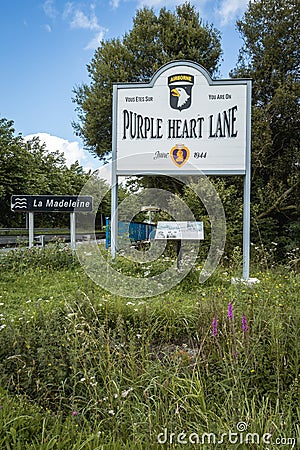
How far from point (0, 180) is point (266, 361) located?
24763mm

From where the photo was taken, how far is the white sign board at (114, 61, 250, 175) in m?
7.65

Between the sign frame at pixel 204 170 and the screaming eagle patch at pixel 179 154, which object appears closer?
the sign frame at pixel 204 170

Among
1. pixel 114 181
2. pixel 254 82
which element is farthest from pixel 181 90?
pixel 254 82

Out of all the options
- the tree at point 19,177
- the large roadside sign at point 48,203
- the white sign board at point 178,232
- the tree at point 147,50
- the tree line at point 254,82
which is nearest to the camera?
the white sign board at point 178,232

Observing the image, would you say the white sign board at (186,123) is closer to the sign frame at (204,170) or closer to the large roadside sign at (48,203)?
the sign frame at (204,170)

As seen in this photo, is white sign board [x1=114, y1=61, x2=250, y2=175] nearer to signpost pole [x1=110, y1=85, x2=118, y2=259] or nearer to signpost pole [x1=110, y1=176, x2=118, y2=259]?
signpost pole [x1=110, y1=85, x2=118, y2=259]

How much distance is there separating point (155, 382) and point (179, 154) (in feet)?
18.2

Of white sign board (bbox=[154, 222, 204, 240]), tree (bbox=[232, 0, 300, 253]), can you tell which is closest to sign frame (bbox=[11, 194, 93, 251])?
white sign board (bbox=[154, 222, 204, 240])

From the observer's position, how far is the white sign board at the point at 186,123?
25.1 ft

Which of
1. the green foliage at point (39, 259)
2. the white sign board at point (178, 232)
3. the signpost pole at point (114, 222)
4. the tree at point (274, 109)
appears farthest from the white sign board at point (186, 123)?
the tree at point (274, 109)

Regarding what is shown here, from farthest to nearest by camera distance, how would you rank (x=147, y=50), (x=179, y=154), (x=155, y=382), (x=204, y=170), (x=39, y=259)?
(x=147, y=50)
(x=39, y=259)
(x=179, y=154)
(x=204, y=170)
(x=155, y=382)

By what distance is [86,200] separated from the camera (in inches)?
415

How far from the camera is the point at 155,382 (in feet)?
9.15

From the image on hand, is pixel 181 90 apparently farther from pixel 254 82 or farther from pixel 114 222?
pixel 254 82
